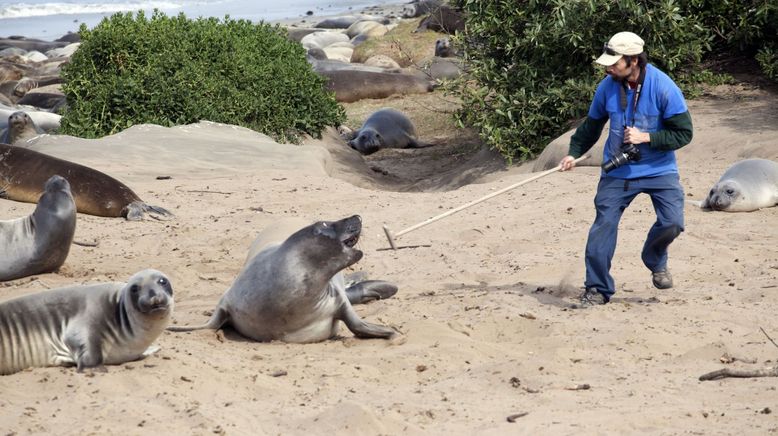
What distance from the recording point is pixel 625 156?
19.9 ft

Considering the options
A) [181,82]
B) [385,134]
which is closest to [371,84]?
[385,134]

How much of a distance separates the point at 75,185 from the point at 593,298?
193 inches

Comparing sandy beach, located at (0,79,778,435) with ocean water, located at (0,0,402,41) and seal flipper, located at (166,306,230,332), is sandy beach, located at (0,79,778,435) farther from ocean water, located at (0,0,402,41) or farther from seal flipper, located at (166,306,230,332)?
ocean water, located at (0,0,402,41)

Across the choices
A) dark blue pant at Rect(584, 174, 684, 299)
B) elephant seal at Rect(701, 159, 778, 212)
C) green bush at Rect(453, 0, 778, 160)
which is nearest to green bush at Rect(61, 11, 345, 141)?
green bush at Rect(453, 0, 778, 160)

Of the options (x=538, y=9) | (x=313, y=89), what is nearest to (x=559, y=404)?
(x=538, y=9)

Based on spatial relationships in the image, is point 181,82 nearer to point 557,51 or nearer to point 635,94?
point 557,51

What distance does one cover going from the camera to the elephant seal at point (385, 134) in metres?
15.1

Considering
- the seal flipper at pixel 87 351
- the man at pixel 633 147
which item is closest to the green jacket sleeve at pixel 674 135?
the man at pixel 633 147

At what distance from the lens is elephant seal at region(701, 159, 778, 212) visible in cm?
861

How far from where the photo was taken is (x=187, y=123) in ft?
40.1

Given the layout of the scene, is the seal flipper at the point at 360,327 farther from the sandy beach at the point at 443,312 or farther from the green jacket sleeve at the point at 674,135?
the green jacket sleeve at the point at 674,135

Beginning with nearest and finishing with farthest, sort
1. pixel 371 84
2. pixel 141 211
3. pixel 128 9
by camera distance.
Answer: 1. pixel 141 211
2. pixel 371 84
3. pixel 128 9

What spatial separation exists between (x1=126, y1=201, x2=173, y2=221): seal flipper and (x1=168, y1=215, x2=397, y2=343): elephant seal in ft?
10.5

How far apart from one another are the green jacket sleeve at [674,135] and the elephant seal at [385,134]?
9.25m
